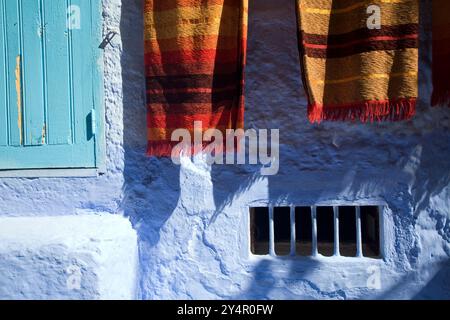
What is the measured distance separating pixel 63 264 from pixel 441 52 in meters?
2.32

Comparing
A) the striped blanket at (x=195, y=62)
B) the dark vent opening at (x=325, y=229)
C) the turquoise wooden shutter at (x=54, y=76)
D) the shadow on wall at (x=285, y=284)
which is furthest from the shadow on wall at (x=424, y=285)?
the turquoise wooden shutter at (x=54, y=76)

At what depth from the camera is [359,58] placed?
Answer: 175 centimetres

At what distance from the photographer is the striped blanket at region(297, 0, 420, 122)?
1715mm

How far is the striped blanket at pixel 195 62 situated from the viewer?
1.80 metres

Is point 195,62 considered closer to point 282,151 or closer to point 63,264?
point 282,151

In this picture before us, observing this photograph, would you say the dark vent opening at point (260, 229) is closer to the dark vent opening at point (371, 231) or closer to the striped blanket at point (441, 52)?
the dark vent opening at point (371, 231)

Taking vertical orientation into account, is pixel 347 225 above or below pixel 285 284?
above

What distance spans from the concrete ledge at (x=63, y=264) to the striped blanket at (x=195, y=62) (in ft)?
2.07

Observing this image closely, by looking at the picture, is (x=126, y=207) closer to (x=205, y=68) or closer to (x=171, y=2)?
(x=205, y=68)

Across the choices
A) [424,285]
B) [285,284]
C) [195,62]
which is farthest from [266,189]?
[424,285]

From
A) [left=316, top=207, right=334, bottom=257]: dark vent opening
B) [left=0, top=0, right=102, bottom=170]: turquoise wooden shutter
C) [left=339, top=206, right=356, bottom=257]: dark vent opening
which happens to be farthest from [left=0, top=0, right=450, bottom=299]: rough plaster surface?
[left=339, top=206, right=356, bottom=257]: dark vent opening

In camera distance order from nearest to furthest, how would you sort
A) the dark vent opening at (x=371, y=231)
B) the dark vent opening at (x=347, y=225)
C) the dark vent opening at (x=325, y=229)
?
the dark vent opening at (x=371, y=231) < the dark vent opening at (x=325, y=229) < the dark vent opening at (x=347, y=225)

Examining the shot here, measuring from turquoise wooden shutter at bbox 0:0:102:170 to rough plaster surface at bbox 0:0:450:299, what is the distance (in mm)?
107

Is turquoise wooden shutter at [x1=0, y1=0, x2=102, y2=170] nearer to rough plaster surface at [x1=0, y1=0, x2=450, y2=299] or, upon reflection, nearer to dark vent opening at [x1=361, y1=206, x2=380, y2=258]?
rough plaster surface at [x1=0, y1=0, x2=450, y2=299]
